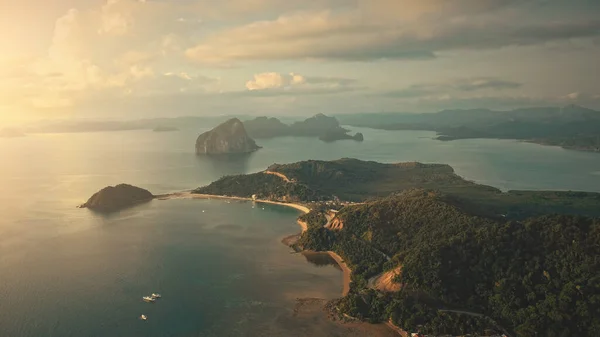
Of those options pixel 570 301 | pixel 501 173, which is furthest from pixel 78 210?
pixel 501 173

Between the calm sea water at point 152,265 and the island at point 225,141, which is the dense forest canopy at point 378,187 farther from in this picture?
the island at point 225,141

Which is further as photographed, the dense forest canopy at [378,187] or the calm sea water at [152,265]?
the dense forest canopy at [378,187]

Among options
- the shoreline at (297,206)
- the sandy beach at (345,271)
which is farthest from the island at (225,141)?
the sandy beach at (345,271)

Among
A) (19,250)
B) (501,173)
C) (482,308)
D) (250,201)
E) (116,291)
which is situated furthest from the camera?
(501,173)

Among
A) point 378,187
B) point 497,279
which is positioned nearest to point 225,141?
point 378,187

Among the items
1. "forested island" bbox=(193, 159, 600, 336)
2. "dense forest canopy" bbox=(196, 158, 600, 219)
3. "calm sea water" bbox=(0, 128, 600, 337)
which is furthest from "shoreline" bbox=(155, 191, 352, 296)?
"dense forest canopy" bbox=(196, 158, 600, 219)

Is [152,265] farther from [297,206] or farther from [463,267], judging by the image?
[297,206]

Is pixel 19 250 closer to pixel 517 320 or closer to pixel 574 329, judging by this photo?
pixel 517 320

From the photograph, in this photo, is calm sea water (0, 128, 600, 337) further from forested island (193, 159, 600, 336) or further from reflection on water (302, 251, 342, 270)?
forested island (193, 159, 600, 336)
